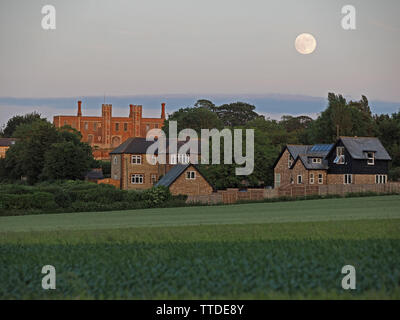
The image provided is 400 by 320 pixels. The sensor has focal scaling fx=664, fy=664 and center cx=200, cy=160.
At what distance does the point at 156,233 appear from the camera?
28.4m

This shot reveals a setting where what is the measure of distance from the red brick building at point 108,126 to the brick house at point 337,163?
68.1m

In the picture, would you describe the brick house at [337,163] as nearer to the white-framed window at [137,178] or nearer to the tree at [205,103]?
the white-framed window at [137,178]

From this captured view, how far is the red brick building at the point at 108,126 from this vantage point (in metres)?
143

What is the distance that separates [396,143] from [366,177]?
2669cm

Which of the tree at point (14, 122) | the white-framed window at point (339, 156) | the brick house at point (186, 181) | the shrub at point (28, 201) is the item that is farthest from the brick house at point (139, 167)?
the tree at point (14, 122)

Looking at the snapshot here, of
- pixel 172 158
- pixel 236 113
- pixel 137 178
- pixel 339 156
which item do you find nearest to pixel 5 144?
pixel 236 113

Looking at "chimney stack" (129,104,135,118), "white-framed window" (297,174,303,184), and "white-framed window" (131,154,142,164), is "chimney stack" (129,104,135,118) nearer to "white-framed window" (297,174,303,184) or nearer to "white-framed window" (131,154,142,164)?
"white-framed window" (131,154,142,164)

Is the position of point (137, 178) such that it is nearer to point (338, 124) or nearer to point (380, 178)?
point (380, 178)

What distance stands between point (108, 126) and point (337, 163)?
76.0 m

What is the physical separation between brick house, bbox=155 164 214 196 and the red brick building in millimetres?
77171

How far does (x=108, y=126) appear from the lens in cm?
14288

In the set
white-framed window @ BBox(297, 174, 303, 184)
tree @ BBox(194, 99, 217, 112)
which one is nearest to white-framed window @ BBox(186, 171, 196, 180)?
white-framed window @ BBox(297, 174, 303, 184)

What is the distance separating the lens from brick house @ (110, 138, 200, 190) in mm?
87438

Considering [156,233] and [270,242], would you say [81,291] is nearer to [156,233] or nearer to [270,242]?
[270,242]
